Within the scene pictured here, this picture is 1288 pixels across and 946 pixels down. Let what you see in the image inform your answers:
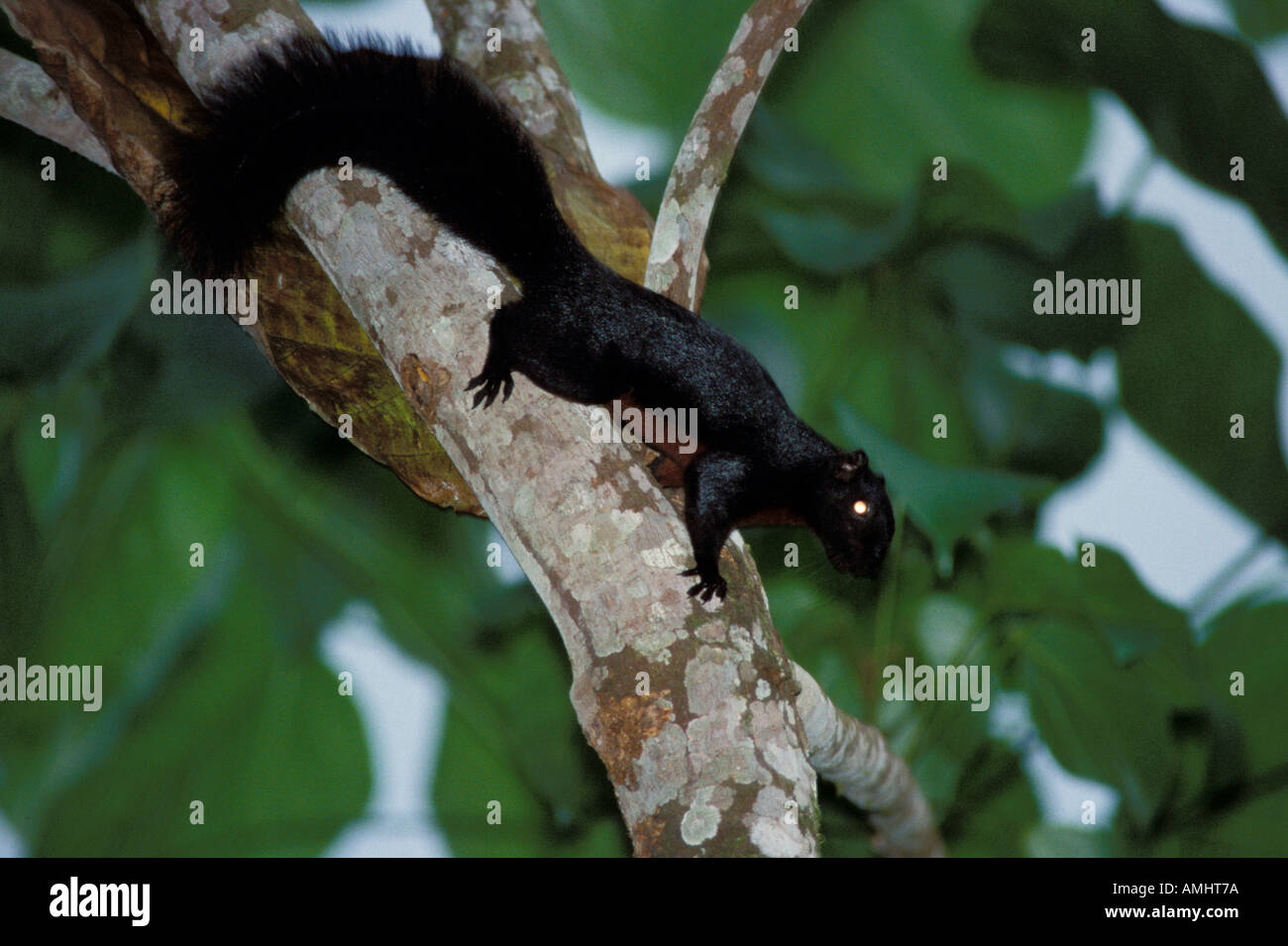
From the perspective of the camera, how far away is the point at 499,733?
11.6ft

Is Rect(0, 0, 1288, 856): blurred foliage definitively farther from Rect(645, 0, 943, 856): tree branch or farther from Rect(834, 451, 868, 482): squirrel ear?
Rect(834, 451, 868, 482): squirrel ear

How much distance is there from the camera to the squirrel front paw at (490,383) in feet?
6.03

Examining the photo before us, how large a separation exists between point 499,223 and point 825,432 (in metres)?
1.60

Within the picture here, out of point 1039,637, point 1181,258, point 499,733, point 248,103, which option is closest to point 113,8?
point 248,103

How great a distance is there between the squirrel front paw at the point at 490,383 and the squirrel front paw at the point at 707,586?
466 millimetres

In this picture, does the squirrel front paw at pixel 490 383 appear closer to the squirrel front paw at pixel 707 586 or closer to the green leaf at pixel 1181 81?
the squirrel front paw at pixel 707 586

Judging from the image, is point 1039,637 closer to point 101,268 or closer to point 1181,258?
point 1181,258

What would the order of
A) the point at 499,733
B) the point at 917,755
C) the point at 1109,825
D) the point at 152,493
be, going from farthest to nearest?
the point at 152,493
the point at 499,733
the point at 1109,825
the point at 917,755

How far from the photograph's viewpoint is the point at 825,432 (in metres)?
3.38

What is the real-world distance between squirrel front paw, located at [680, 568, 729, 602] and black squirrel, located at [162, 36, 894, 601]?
317 millimetres

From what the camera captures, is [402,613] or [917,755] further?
[402,613]

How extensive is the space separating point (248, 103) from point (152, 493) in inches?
81.1

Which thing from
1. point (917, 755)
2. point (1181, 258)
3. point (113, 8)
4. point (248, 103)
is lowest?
point (917, 755)

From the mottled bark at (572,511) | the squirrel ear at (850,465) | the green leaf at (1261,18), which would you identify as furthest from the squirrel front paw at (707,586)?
the green leaf at (1261,18)
